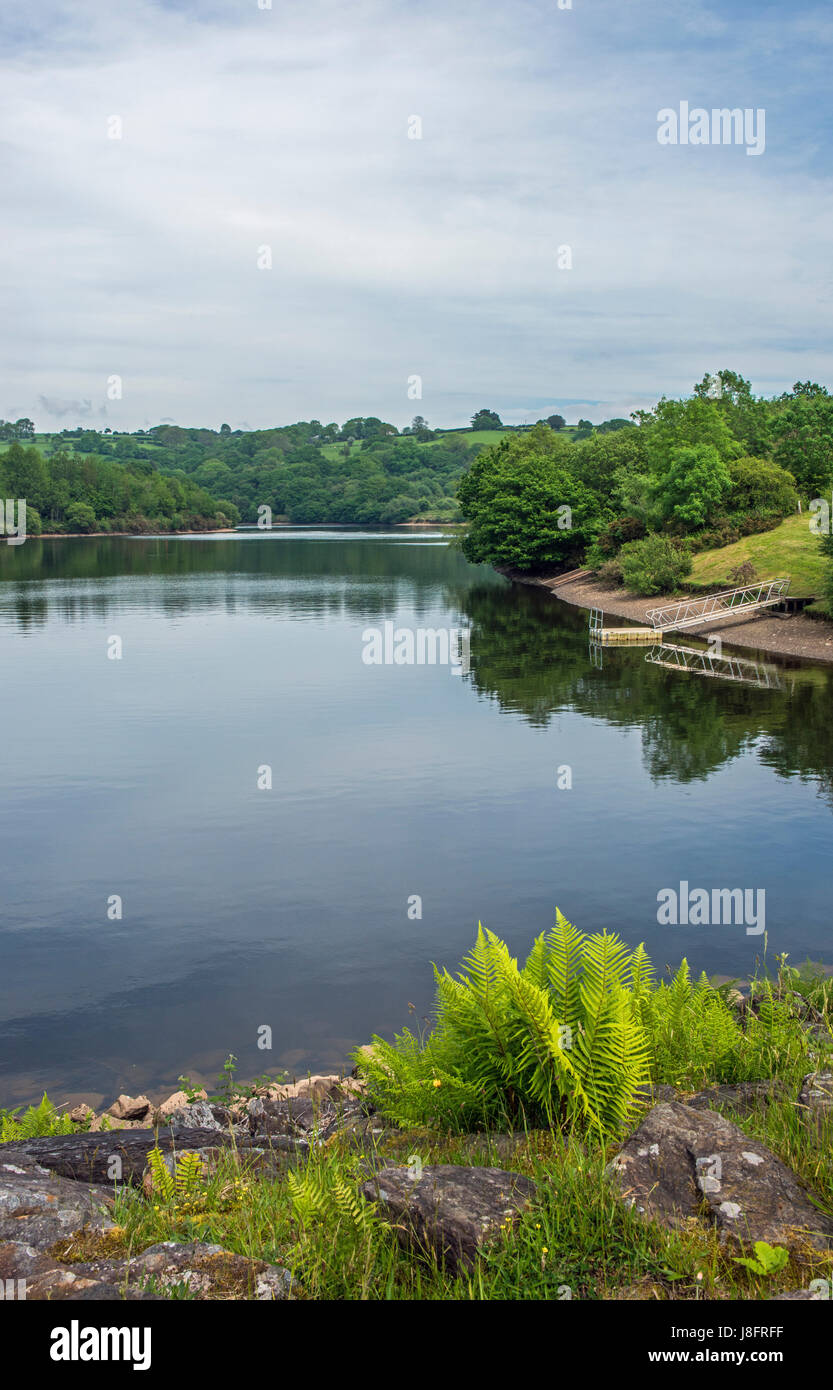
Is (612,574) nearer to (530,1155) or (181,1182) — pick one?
(530,1155)

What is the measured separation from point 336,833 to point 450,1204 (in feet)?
57.8

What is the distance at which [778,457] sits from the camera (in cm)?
8906

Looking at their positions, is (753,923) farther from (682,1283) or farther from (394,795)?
(682,1283)

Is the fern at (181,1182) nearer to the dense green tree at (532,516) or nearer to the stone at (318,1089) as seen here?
the stone at (318,1089)

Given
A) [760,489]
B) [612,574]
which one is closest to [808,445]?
[760,489]

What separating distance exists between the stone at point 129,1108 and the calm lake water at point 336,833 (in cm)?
80

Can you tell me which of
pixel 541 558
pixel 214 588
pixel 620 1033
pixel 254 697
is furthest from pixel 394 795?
pixel 541 558

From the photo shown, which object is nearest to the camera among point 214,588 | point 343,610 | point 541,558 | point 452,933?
point 452,933

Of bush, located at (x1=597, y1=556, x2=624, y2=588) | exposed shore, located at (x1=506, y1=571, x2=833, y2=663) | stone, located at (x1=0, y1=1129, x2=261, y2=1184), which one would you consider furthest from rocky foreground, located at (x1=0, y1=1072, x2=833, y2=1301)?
bush, located at (x1=597, y1=556, x2=624, y2=588)

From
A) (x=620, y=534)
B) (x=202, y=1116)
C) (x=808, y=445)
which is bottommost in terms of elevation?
(x=202, y=1116)

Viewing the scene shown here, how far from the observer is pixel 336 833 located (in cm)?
2252

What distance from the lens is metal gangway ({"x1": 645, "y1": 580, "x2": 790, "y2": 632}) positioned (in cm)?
5697

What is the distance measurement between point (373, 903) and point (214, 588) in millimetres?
70156

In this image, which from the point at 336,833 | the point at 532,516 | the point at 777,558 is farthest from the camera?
the point at 532,516
